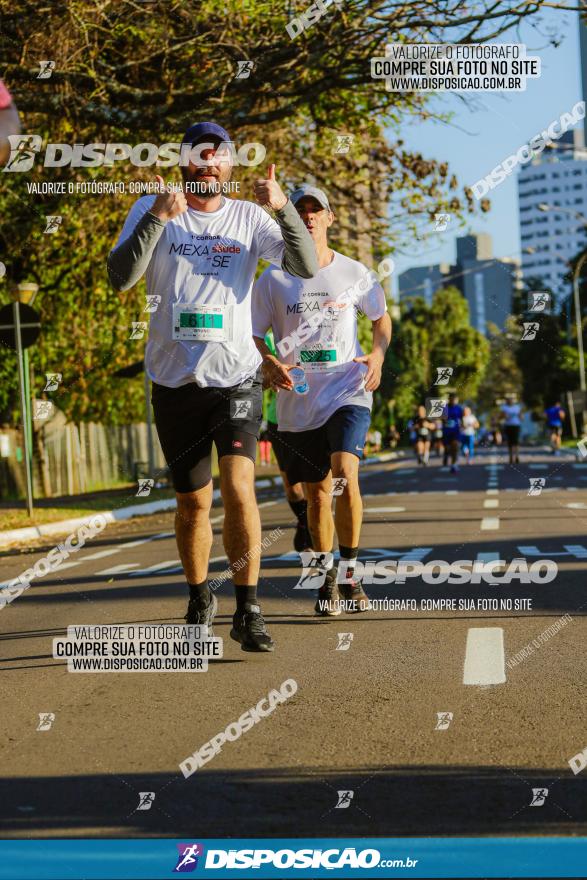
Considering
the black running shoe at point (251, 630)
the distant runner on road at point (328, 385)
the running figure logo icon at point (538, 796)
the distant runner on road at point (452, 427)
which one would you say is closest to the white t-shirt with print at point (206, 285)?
the black running shoe at point (251, 630)

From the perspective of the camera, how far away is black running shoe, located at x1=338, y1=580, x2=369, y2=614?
7734 millimetres

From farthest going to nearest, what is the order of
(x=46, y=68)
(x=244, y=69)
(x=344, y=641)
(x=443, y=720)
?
(x=244, y=69), (x=46, y=68), (x=344, y=641), (x=443, y=720)

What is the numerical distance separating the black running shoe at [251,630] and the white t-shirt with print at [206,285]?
990 mm

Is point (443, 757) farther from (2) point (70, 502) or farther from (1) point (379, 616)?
(2) point (70, 502)

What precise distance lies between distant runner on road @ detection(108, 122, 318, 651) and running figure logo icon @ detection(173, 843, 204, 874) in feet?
9.07

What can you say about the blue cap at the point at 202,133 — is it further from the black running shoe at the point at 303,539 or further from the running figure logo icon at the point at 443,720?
the black running shoe at the point at 303,539

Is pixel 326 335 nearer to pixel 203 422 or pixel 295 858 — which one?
pixel 203 422

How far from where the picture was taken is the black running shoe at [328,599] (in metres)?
7.66

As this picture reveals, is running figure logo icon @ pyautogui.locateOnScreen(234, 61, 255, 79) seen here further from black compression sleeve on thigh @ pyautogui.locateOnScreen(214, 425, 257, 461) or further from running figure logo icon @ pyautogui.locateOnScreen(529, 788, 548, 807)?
running figure logo icon @ pyautogui.locateOnScreen(529, 788, 548, 807)

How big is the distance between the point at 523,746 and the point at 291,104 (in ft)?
48.6

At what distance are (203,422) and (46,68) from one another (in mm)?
11008

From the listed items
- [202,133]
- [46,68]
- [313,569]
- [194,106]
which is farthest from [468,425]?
[202,133]

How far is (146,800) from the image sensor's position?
12.7 feet

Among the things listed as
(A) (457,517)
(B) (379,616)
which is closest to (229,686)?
(B) (379,616)
